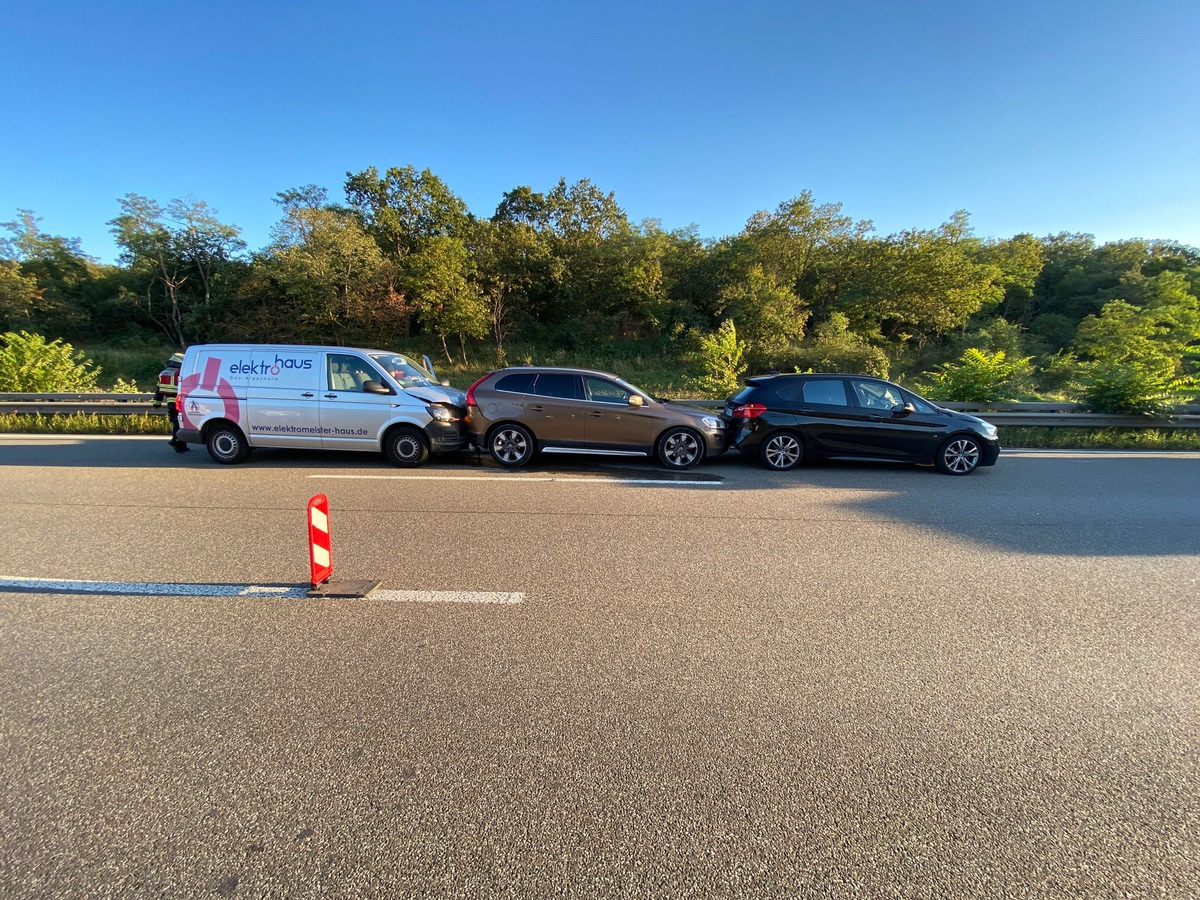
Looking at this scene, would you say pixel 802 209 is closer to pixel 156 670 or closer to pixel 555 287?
pixel 555 287

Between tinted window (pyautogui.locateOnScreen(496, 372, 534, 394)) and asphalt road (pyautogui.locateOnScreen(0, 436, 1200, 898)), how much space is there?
359cm

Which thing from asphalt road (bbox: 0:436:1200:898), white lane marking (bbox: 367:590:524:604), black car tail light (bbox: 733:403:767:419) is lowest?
asphalt road (bbox: 0:436:1200:898)

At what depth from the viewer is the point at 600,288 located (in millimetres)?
33031

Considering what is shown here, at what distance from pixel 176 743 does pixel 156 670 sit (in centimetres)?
79

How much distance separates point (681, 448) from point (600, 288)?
27.0 m

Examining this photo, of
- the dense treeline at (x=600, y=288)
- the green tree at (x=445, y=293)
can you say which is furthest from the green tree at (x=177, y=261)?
the green tree at (x=445, y=293)

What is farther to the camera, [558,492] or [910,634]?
[558,492]

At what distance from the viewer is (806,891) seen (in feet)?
5.48

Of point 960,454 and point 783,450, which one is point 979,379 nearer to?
point 960,454

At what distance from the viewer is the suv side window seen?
831 cm

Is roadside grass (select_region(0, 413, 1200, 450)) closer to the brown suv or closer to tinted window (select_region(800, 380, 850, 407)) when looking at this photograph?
tinted window (select_region(800, 380, 850, 407))

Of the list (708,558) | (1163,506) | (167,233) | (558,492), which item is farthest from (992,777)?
(167,233)

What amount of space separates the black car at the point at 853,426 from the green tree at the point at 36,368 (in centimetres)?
1808

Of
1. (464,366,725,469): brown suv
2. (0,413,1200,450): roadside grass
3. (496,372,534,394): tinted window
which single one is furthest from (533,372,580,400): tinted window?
(0,413,1200,450): roadside grass
